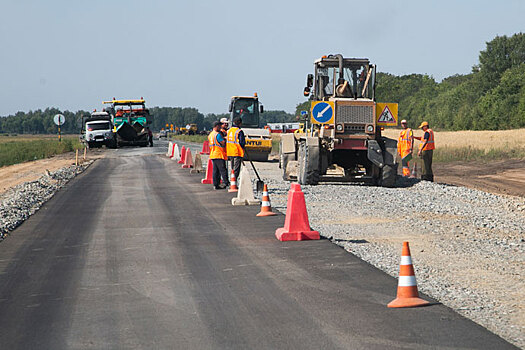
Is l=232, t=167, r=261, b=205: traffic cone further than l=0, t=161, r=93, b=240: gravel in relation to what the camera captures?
Yes

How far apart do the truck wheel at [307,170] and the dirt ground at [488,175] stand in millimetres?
5355

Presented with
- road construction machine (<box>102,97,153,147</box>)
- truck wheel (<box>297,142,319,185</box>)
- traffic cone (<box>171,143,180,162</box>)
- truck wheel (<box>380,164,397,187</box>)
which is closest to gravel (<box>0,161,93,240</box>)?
truck wheel (<box>297,142,319,185</box>)

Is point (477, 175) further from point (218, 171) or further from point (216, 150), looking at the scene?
point (216, 150)

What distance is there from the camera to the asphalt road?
18.2 feet

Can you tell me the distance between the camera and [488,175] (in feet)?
81.5

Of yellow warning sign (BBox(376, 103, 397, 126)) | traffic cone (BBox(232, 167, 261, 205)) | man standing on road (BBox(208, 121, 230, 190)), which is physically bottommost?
traffic cone (BBox(232, 167, 261, 205))

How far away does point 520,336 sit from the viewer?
556cm

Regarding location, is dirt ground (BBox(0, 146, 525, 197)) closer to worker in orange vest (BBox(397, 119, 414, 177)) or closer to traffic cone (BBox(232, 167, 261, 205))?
worker in orange vest (BBox(397, 119, 414, 177))

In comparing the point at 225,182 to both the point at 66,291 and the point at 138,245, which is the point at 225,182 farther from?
the point at 66,291

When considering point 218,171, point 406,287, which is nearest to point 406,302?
point 406,287

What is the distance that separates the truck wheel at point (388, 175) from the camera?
18.2 metres

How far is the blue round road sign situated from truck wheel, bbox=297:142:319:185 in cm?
85

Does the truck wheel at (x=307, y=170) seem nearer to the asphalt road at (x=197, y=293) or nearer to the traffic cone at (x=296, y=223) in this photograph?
the asphalt road at (x=197, y=293)

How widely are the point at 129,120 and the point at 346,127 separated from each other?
99.1ft
